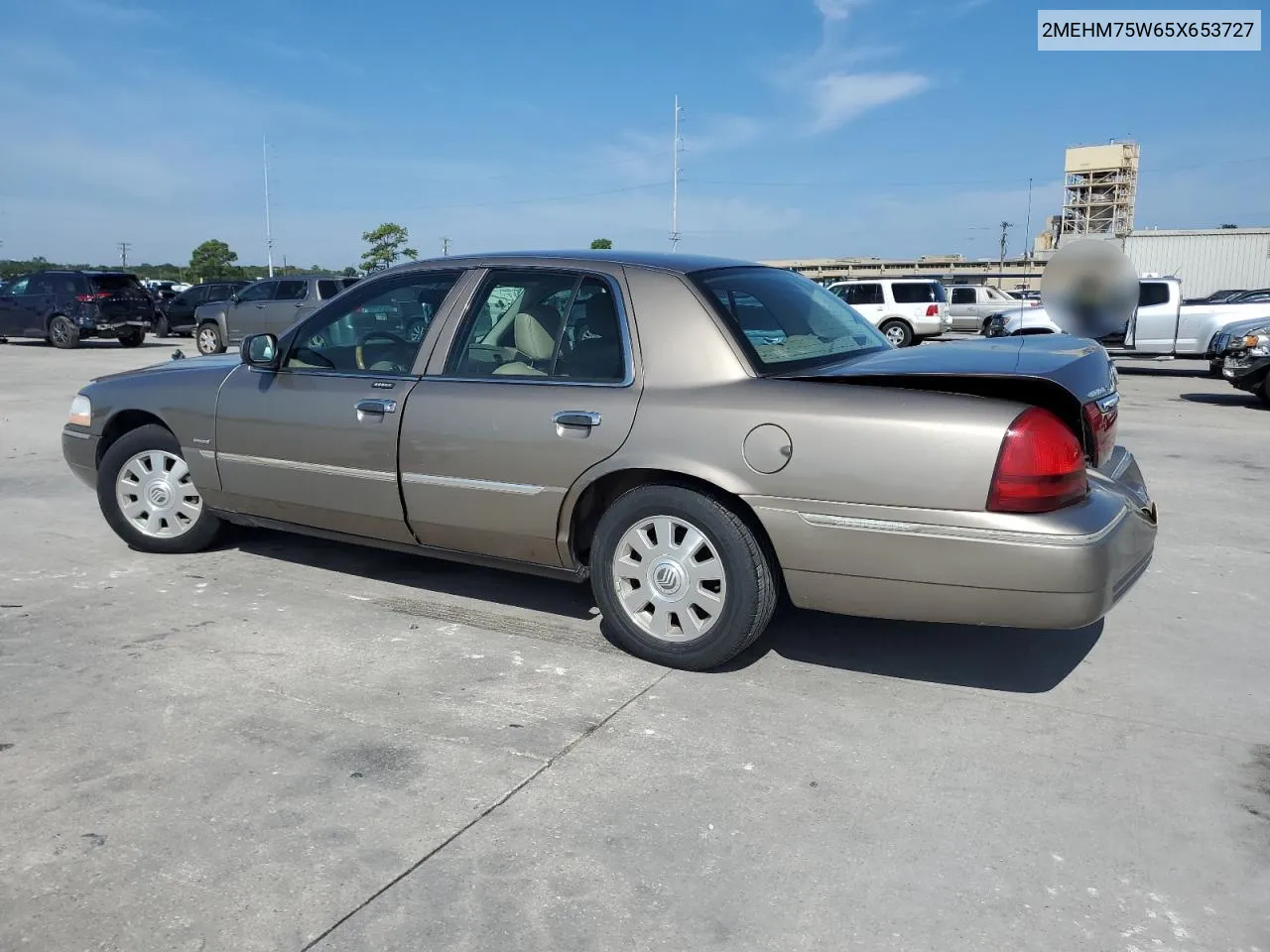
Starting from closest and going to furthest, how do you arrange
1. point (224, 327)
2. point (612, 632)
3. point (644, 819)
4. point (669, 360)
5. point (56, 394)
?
1. point (644, 819)
2. point (669, 360)
3. point (612, 632)
4. point (56, 394)
5. point (224, 327)

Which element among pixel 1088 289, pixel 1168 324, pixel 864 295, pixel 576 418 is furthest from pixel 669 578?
pixel 864 295

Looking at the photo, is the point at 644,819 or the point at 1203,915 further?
the point at 644,819

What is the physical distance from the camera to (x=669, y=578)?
3.84 meters

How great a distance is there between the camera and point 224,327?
830 inches

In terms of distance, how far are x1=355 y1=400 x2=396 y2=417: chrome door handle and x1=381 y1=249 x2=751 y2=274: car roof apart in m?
0.66

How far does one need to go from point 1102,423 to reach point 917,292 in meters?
22.7

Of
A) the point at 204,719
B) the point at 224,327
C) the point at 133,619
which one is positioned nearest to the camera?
the point at 204,719

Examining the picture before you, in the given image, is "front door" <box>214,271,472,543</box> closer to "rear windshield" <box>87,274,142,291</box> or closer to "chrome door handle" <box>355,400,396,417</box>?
"chrome door handle" <box>355,400,396,417</box>

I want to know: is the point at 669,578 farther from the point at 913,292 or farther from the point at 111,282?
the point at 913,292

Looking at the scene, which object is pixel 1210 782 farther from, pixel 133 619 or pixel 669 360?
pixel 133 619

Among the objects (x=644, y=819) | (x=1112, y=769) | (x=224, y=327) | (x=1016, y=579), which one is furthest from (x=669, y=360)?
(x=224, y=327)

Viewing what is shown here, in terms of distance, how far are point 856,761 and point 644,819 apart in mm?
752

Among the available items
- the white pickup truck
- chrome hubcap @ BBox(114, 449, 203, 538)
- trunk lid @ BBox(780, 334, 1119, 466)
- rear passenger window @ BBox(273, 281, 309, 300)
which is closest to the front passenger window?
chrome hubcap @ BBox(114, 449, 203, 538)

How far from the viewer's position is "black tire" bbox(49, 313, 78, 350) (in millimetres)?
21812
